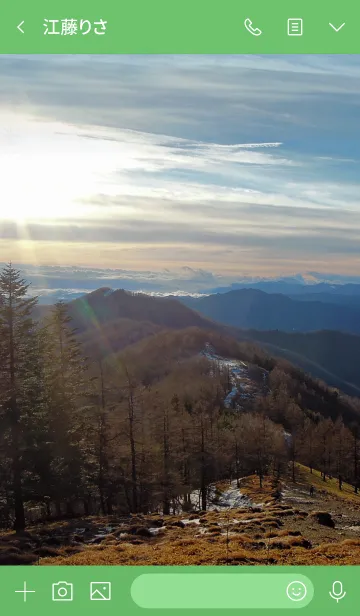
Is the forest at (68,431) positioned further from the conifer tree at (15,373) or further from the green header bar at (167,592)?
the green header bar at (167,592)

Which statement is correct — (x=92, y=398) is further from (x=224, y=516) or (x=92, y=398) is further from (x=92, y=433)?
(x=224, y=516)

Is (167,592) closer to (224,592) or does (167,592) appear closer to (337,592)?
(224,592)

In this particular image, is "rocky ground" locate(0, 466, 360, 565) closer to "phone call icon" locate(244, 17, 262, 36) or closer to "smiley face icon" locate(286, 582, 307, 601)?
Answer: "smiley face icon" locate(286, 582, 307, 601)

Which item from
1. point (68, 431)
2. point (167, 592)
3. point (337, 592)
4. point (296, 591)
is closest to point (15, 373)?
point (68, 431)

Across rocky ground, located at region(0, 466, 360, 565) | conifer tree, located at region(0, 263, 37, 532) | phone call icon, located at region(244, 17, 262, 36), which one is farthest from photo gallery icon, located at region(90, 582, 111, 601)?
conifer tree, located at region(0, 263, 37, 532)

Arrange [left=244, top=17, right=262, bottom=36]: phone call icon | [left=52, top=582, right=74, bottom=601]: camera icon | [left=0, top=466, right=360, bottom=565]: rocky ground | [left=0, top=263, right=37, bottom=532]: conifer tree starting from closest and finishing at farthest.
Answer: [left=52, top=582, right=74, bottom=601]: camera icon, [left=244, top=17, right=262, bottom=36]: phone call icon, [left=0, top=466, right=360, bottom=565]: rocky ground, [left=0, top=263, right=37, bottom=532]: conifer tree

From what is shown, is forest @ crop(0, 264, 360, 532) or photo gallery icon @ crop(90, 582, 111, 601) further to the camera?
forest @ crop(0, 264, 360, 532)

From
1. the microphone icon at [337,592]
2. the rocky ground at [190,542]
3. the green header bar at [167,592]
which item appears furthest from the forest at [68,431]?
the microphone icon at [337,592]
